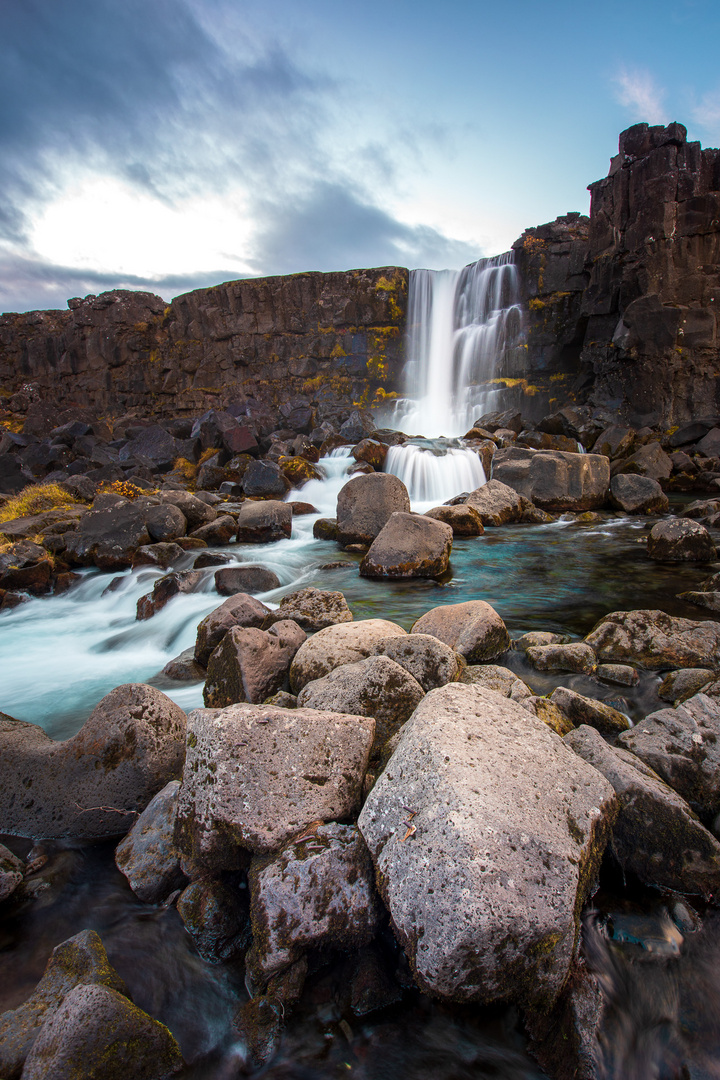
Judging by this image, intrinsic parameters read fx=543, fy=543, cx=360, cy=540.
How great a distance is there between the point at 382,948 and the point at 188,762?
130 centimetres

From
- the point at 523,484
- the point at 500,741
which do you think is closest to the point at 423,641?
the point at 500,741

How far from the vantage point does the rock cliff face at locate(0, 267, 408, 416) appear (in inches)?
1367

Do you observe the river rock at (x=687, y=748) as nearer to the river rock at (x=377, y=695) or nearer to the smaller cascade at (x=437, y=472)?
the river rock at (x=377, y=695)

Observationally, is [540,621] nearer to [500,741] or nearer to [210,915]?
[500,741]

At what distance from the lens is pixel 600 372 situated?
23375 millimetres

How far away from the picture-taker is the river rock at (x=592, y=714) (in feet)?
13.2

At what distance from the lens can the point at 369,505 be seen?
35.9 ft

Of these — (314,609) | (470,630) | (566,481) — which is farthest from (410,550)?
(566,481)

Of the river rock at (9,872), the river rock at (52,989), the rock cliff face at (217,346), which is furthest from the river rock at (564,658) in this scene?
the rock cliff face at (217,346)

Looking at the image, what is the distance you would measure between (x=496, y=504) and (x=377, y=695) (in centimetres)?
1037

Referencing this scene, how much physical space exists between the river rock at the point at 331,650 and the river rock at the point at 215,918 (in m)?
1.69

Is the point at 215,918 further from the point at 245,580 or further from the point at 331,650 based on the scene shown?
the point at 245,580

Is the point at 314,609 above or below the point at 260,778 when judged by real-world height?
below

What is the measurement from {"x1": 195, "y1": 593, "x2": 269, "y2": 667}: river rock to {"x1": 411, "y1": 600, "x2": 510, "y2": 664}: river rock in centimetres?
173
